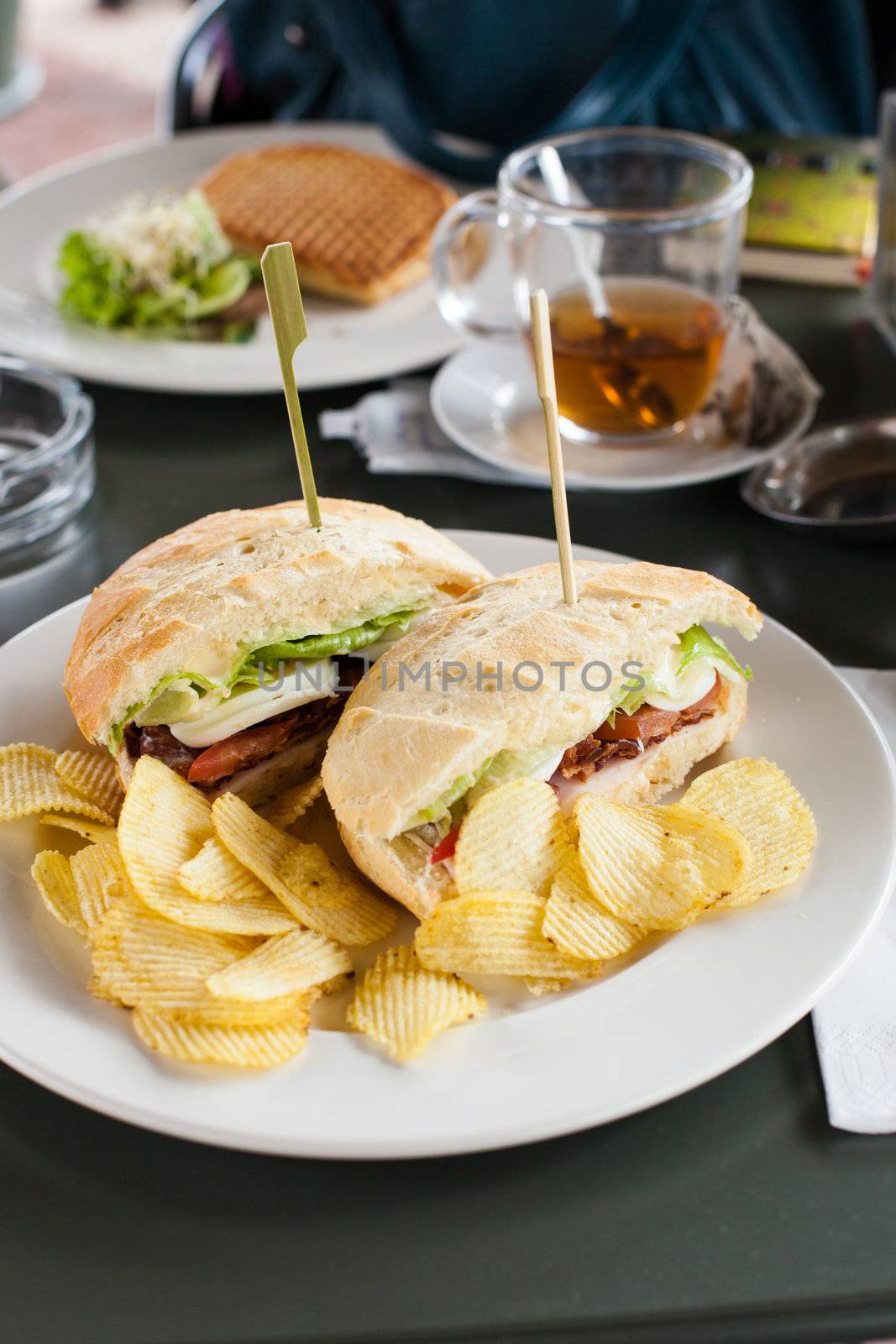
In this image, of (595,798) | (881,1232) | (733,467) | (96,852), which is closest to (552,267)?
(733,467)

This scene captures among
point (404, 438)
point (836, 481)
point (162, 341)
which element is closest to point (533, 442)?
point (404, 438)

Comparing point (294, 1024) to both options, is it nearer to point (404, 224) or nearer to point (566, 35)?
point (404, 224)

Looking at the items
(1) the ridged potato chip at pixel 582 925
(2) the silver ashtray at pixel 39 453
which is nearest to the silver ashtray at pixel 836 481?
(1) the ridged potato chip at pixel 582 925

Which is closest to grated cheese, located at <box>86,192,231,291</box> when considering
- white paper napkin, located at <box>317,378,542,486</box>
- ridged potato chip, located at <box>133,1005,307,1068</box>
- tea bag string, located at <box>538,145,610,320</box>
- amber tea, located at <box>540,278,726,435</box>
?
white paper napkin, located at <box>317,378,542,486</box>

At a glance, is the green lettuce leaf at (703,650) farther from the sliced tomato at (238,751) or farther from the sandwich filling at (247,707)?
the sliced tomato at (238,751)

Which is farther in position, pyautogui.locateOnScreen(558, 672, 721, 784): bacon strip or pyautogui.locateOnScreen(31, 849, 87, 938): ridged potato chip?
pyautogui.locateOnScreen(558, 672, 721, 784): bacon strip

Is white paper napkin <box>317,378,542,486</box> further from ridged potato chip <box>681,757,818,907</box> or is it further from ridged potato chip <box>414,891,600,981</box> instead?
ridged potato chip <box>414,891,600,981</box>

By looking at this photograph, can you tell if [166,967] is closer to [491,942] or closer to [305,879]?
[305,879]
